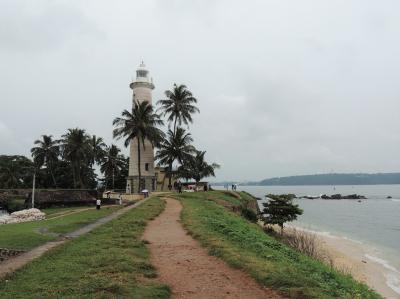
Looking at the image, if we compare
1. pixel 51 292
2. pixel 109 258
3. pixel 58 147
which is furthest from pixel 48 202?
pixel 51 292

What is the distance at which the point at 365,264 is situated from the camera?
23.9 metres

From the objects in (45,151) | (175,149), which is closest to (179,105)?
(175,149)

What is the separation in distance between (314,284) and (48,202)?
3269cm

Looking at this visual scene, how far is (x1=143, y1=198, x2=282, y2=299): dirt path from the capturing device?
728 cm

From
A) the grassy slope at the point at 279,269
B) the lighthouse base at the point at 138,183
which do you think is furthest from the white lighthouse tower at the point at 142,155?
the grassy slope at the point at 279,269

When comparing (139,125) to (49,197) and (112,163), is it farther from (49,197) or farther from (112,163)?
(112,163)

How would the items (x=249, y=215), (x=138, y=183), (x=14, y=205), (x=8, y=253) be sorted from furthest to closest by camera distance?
(x=138, y=183)
(x=14, y=205)
(x=249, y=215)
(x=8, y=253)

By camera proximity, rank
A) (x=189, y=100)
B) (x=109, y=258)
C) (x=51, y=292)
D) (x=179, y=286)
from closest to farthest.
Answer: (x=51, y=292) < (x=179, y=286) < (x=109, y=258) < (x=189, y=100)

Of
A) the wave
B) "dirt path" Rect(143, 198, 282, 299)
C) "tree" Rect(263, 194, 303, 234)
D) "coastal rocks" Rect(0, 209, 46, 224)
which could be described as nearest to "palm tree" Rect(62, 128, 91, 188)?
"coastal rocks" Rect(0, 209, 46, 224)

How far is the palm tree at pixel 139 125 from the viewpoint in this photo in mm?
38812

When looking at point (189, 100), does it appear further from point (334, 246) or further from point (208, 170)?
point (334, 246)

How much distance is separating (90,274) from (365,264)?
67.1 feet

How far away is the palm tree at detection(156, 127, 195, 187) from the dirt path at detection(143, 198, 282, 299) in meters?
31.9

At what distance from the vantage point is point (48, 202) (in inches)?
1420
